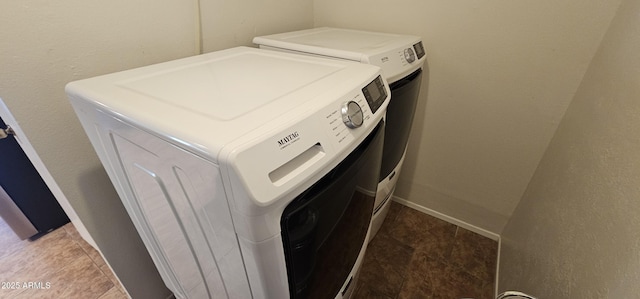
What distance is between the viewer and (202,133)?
1.36 feet

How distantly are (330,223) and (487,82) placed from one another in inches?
42.1

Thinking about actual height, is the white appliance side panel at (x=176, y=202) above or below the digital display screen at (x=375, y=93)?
below

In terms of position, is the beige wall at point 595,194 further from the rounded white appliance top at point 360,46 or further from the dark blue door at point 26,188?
the dark blue door at point 26,188

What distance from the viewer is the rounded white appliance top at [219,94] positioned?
1.42 ft

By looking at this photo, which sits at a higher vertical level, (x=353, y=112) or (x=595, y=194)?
(x=353, y=112)

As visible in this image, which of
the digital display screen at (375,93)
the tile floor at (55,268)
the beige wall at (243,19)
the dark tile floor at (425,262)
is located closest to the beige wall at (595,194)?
the dark tile floor at (425,262)

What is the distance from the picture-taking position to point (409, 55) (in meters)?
1.05

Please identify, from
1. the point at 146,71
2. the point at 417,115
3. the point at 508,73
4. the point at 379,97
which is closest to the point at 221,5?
the point at 146,71

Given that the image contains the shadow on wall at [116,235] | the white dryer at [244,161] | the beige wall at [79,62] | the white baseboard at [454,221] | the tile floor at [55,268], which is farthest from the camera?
the white baseboard at [454,221]

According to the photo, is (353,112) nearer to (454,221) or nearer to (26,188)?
(454,221)

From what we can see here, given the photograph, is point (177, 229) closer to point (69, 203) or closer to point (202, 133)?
point (202, 133)

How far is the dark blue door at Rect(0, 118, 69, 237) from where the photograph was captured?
1.36 m

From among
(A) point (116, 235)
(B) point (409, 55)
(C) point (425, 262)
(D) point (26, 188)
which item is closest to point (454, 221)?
(C) point (425, 262)

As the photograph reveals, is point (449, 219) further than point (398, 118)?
Yes
